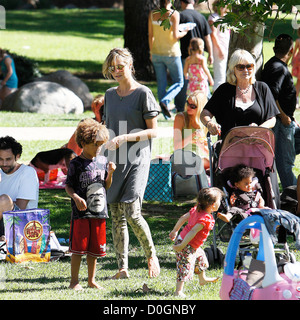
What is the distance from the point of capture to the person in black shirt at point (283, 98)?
8094mm

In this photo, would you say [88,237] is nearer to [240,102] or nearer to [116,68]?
[116,68]

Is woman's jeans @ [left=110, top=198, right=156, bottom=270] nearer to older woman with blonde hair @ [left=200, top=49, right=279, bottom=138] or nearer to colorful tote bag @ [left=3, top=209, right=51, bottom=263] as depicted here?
colorful tote bag @ [left=3, top=209, right=51, bottom=263]

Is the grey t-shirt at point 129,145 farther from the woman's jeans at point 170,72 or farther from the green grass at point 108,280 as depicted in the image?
the woman's jeans at point 170,72

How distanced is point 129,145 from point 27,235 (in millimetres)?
1395

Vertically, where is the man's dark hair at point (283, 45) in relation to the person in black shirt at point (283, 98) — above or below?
above

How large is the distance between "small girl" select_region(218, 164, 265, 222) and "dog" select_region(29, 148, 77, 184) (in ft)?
11.0

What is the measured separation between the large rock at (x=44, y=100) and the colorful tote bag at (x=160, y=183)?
6.46 metres

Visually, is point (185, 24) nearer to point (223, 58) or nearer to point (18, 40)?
point (223, 58)

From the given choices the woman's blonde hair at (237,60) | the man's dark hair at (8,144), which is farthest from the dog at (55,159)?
the woman's blonde hair at (237,60)

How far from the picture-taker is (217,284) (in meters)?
5.96

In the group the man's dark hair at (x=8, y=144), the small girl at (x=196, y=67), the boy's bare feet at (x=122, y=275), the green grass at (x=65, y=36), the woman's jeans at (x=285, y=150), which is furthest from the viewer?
the green grass at (x=65, y=36)

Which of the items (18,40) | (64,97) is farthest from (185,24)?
(18,40)

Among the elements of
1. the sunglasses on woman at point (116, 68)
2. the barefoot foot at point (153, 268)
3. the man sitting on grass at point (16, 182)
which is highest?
the sunglasses on woman at point (116, 68)

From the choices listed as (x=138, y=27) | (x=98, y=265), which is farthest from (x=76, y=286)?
(x=138, y=27)
